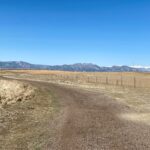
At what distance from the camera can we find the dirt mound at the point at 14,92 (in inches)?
1762

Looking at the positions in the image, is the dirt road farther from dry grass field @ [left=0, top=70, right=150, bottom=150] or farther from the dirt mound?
the dirt mound

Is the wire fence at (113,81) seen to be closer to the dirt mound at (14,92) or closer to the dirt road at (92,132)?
the dirt mound at (14,92)

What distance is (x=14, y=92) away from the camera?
49500mm

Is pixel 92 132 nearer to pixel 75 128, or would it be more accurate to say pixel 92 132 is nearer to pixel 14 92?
pixel 75 128

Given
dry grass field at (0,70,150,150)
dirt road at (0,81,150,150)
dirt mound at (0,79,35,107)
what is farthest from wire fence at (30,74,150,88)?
dirt road at (0,81,150,150)

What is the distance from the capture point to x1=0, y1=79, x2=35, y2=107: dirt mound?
4476 cm

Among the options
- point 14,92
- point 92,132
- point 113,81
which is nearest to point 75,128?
point 92,132

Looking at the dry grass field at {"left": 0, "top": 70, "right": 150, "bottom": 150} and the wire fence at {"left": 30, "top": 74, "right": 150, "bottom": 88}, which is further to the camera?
the wire fence at {"left": 30, "top": 74, "right": 150, "bottom": 88}

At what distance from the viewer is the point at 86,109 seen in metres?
29.2

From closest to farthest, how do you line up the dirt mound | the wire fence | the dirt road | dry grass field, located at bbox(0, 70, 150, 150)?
the dirt road
dry grass field, located at bbox(0, 70, 150, 150)
the dirt mound
the wire fence

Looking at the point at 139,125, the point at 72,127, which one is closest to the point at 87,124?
the point at 72,127

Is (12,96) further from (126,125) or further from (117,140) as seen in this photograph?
(117,140)

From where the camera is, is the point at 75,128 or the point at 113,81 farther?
the point at 113,81

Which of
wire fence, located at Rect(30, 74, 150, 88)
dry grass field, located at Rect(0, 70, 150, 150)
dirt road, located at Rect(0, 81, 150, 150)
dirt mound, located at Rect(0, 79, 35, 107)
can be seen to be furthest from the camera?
wire fence, located at Rect(30, 74, 150, 88)
